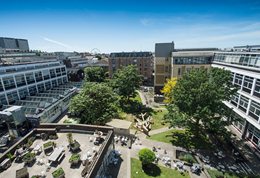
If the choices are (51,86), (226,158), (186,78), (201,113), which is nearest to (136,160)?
(201,113)

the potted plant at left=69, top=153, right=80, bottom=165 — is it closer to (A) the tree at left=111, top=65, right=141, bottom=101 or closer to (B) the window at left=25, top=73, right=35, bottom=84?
(A) the tree at left=111, top=65, right=141, bottom=101

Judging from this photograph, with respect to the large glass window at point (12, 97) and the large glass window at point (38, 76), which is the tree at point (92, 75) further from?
the large glass window at point (12, 97)

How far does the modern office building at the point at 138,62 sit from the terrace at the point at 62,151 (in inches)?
2168

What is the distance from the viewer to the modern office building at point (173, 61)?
42791 mm

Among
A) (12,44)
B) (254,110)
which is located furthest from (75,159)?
(12,44)

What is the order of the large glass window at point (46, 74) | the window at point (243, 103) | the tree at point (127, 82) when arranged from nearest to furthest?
the window at point (243, 103) < the tree at point (127, 82) < the large glass window at point (46, 74)

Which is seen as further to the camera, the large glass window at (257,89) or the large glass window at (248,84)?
the large glass window at (248,84)

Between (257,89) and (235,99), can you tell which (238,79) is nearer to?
(235,99)

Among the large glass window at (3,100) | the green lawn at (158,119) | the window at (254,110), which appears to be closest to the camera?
the window at (254,110)

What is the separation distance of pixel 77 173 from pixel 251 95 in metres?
28.8

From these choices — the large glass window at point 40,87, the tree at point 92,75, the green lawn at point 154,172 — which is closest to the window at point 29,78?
the large glass window at point 40,87

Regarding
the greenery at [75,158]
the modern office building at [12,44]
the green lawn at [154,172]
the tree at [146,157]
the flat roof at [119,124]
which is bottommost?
the green lawn at [154,172]

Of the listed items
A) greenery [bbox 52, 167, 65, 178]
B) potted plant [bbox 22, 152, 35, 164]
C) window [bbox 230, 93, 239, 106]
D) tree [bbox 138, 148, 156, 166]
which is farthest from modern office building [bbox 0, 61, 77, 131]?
window [bbox 230, 93, 239, 106]

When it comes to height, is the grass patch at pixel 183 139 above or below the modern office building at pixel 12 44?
below
